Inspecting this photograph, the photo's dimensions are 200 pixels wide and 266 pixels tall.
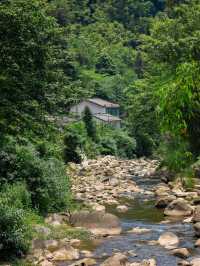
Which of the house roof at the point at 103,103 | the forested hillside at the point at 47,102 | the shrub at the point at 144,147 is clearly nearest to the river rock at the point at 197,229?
the forested hillside at the point at 47,102

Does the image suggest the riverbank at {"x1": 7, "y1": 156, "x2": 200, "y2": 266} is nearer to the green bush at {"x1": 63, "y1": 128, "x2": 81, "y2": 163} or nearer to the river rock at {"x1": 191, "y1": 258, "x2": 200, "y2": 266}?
the river rock at {"x1": 191, "y1": 258, "x2": 200, "y2": 266}

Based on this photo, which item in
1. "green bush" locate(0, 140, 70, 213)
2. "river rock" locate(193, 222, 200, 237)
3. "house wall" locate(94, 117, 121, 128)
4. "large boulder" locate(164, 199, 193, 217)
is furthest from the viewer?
"house wall" locate(94, 117, 121, 128)

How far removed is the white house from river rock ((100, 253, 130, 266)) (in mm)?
52951

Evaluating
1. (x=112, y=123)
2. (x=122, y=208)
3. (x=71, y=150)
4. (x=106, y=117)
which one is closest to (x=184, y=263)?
(x=122, y=208)

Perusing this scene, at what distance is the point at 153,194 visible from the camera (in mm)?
27812

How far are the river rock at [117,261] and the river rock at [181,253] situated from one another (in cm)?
156

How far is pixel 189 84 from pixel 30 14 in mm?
11535

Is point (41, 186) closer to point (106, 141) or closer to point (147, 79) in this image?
point (147, 79)

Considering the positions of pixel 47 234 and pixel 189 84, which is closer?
pixel 189 84

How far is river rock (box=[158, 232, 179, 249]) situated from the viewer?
54.3 ft

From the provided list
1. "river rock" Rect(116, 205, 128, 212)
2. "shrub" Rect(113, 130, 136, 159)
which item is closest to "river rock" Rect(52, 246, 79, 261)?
"river rock" Rect(116, 205, 128, 212)

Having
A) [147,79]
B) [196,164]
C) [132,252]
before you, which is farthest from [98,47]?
[132,252]

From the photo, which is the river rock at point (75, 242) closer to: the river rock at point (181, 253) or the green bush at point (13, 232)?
the green bush at point (13, 232)

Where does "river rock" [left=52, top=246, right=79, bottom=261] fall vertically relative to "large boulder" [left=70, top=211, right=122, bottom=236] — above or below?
above
